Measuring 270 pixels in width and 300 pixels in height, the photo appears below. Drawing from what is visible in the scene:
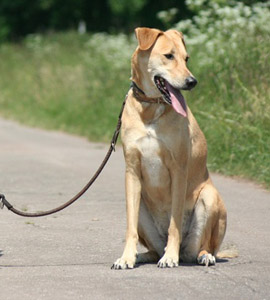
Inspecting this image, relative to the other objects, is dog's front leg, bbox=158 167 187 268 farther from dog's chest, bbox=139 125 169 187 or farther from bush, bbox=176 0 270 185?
bush, bbox=176 0 270 185

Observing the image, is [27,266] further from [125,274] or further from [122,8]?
[122,8]

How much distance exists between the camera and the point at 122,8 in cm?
4069

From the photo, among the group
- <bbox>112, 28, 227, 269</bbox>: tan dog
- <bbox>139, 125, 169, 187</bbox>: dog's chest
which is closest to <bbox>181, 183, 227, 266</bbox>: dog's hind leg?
<bbox>112, 28, 227, 269</bbox>: tan dog

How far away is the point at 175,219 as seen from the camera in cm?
635

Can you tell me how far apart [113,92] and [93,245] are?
1051 centimetres

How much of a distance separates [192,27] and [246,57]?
9.95ft

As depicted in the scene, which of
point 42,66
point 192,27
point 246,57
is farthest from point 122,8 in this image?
point 246,57

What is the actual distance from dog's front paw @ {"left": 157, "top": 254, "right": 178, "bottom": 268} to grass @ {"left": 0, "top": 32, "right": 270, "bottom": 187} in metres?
4.42

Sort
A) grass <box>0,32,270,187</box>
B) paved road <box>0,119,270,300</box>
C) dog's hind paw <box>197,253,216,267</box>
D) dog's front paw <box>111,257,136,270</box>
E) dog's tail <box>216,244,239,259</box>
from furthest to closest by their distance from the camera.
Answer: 1. grass <box>0,32,270,187</box>
2. dog's tail <box>216,244,239,259</box>
3. dog's hind paw <box>197,253,216,267</box>
4. dog's front paw <box>111,257,136,270</box>
5. paved road <box>0,119,270,300</box>

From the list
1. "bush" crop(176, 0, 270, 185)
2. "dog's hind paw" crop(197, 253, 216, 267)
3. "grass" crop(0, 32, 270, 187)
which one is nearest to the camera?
"dog's hind paw" crop(197, 253, 216, 267)

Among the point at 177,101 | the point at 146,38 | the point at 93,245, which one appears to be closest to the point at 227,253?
the point at 93,245

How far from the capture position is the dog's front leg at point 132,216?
248 inches

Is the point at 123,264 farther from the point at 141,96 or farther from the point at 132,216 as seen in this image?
the point at 141,96

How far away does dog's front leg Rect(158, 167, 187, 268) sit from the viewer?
6.31m
